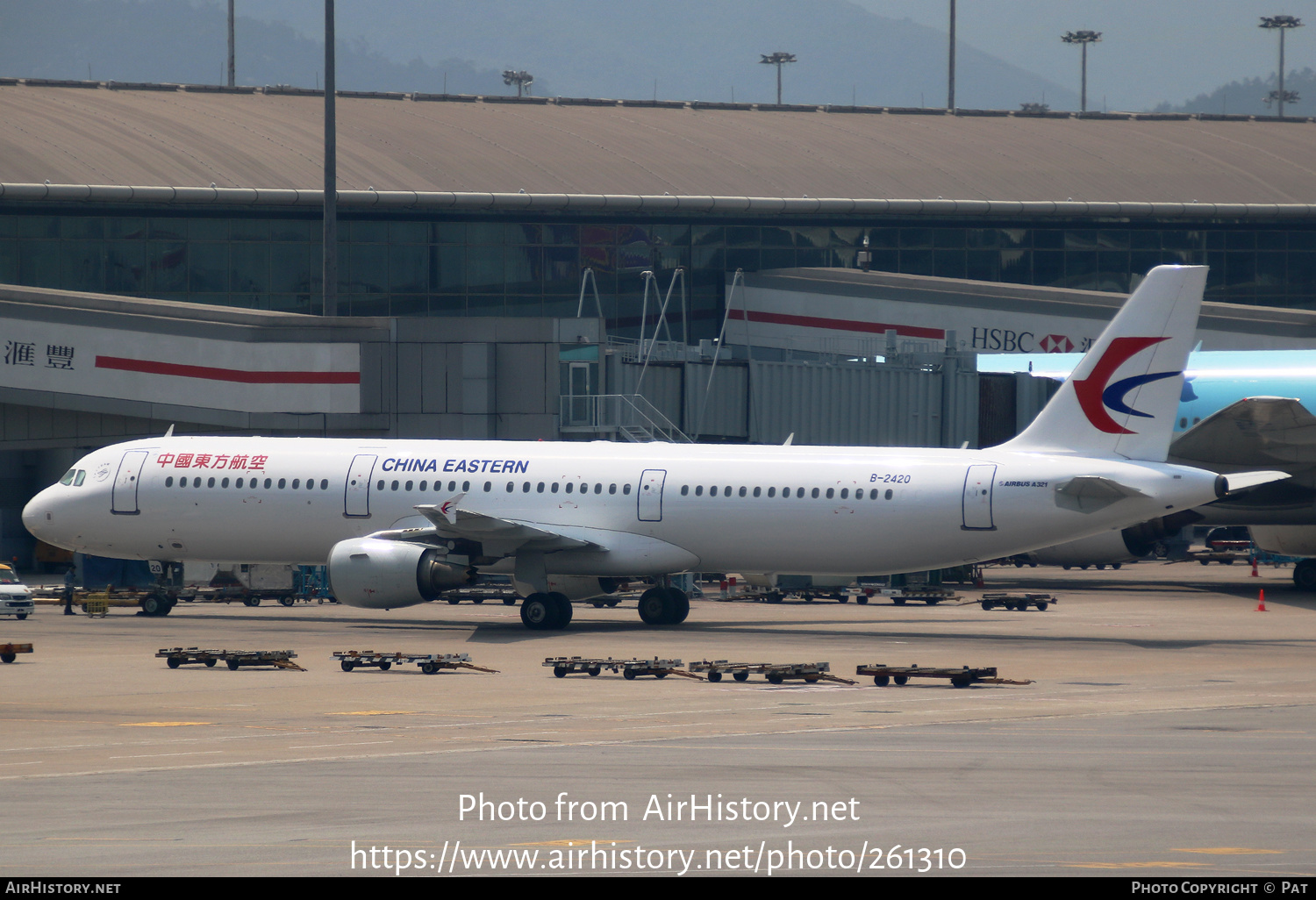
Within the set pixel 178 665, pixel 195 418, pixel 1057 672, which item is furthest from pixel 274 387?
pixel 1057 672

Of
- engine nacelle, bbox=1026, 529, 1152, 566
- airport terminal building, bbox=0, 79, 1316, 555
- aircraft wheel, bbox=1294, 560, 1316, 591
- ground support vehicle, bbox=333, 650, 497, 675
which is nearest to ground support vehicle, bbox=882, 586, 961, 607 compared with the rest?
engine nacelle, bbox=1026, 529, 1152, 566

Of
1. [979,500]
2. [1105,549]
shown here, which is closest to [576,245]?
[1105,549]

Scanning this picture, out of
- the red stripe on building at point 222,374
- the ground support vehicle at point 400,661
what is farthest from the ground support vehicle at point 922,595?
the ground support vehicle at point 400,661

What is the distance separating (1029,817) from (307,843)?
624cm

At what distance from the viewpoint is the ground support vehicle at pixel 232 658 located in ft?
100

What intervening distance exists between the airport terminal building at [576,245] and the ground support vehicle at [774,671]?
22.1 metres

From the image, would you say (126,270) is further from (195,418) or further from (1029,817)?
(1029,817)

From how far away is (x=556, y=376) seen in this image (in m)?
50.8

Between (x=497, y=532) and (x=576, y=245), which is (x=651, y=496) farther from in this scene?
(x=576, y=245)

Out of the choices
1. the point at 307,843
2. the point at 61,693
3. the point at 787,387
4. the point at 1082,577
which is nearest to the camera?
the point at 307,843

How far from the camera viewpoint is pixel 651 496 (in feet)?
127

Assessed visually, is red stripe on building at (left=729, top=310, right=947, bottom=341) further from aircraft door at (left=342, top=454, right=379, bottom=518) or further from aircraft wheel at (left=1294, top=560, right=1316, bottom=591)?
aircraft door at (left=342, top=454, right=379, bottom=518)

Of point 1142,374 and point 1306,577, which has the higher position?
point 1142,374

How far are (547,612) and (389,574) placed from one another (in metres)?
3.58
